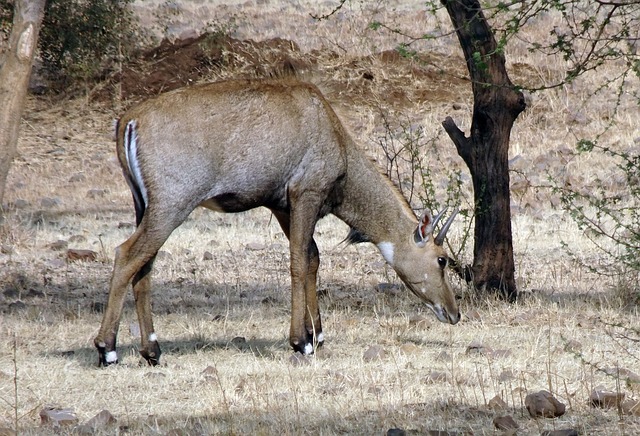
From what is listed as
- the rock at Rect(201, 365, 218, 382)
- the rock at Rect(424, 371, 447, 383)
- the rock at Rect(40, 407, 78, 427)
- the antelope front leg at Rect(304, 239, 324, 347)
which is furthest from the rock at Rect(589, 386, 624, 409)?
the rock at Rect(40, 407, 78, 427)

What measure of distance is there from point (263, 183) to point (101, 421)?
8.52 feet

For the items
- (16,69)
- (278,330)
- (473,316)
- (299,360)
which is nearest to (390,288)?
(473,316)

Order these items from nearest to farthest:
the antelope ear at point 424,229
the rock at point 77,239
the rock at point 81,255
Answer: the antelope ear at point 424,229, the rock at point 81,255, the rock at point 77,239

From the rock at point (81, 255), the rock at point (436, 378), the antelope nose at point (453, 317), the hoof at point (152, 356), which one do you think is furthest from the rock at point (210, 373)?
the rock at point (81, 255)

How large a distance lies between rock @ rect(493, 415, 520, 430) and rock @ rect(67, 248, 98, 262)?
7.11m

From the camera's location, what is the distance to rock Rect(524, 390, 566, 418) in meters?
6.10

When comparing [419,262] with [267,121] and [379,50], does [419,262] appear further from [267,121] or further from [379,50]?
[379,50]

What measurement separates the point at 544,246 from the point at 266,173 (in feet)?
18.4

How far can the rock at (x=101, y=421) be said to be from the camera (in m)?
6.07

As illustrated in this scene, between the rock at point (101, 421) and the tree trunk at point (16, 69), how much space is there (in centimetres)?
652

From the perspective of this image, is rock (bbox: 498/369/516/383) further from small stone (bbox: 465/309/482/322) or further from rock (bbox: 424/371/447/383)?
small stone (bbox: 465/309/482/322)

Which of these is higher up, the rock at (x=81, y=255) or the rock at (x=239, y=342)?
the rock at (x=81, y=255)

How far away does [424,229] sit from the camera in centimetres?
890

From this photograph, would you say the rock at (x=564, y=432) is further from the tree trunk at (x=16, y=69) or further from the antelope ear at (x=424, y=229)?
the tree trunk at (x=16, y=69)
